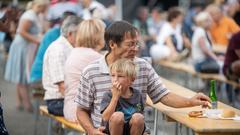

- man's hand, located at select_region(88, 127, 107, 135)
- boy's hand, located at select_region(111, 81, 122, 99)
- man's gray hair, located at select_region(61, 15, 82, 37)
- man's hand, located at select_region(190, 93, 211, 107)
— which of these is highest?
man's gray hair, located at select_region(61, 15, 82, 37)

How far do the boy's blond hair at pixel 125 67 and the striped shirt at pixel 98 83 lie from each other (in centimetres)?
22

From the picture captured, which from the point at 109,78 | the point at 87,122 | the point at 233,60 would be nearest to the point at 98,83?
the point at 109,78

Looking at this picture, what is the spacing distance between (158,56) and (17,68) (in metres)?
3.80

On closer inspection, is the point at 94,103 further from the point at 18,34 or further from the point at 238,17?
the point at 238,17

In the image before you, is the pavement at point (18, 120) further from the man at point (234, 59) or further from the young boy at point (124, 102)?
the young boy at point (124, 102)

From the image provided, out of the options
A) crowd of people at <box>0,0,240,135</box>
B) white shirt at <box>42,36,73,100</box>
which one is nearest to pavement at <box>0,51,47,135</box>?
crowd of people at <box>0,0,240,135</box>

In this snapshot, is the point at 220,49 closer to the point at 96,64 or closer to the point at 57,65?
the point at 57,65

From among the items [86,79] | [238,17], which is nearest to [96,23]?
[86,79]

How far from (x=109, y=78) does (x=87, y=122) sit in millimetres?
367

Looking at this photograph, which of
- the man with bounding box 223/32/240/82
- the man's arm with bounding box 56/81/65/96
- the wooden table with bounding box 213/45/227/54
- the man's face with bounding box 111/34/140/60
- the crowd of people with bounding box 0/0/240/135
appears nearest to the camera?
the crowd of people with bounding box 0/0/240/135

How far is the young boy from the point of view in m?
6.56

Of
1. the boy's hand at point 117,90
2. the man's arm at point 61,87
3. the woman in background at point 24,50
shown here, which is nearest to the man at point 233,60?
the woman in background at point 24,50

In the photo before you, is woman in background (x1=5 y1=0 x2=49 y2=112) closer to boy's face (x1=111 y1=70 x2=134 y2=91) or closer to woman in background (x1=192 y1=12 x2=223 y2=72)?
woman in background (x1=192 y1=12 x2=223 y2=72)

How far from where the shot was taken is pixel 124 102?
22.0 feet
